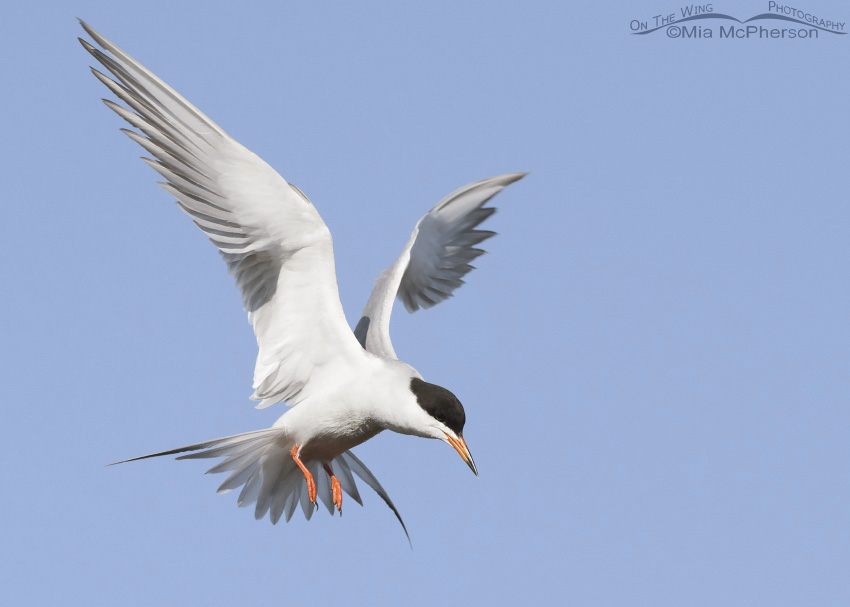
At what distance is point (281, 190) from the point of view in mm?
7391

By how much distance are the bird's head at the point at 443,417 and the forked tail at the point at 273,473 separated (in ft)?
4.12

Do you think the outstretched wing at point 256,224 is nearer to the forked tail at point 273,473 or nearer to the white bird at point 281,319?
the white bird at point 281,319

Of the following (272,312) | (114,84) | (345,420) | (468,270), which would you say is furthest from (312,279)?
(468,270)

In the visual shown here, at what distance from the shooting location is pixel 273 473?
27.8 ft

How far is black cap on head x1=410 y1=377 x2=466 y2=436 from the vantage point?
705 centimetres

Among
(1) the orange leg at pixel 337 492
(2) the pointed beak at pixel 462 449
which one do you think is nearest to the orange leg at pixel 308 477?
(1) the orange leg at pixel 337 492

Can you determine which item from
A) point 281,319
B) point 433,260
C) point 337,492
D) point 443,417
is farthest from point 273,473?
point 433,260

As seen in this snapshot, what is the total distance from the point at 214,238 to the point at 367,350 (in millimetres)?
1574

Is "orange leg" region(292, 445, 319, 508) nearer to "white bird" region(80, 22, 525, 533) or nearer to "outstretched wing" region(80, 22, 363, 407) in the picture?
"white bird" region(80, 22, 525, 533)

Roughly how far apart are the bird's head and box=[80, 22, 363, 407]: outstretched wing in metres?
0.79

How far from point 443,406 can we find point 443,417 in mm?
74

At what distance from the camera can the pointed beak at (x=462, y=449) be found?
23.1ft

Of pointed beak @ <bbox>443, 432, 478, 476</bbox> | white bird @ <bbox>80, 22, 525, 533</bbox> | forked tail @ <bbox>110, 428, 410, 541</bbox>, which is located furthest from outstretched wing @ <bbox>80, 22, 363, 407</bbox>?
pointed beak @ <bbox>443, 432, 478, 476</bbox>

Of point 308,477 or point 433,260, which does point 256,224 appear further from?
point 433,260
